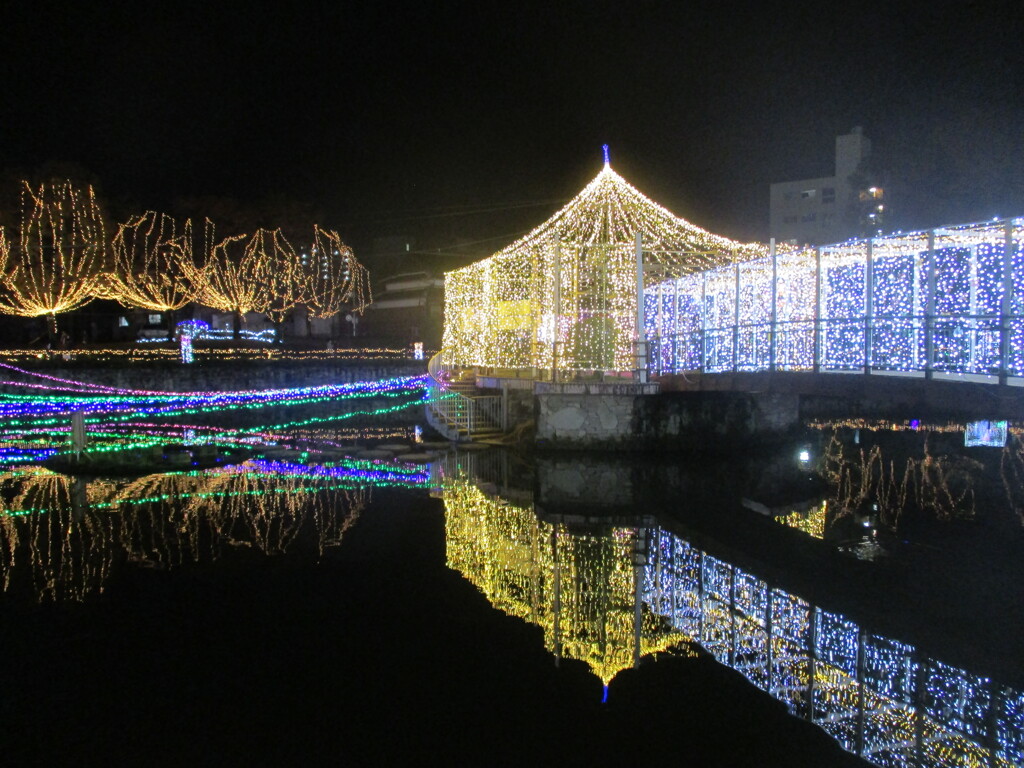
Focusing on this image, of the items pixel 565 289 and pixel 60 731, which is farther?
pixel 565 289

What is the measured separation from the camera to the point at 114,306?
43906mm

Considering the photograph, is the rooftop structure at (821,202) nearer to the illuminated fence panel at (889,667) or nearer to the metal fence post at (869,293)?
the metal fence post at (869,293)

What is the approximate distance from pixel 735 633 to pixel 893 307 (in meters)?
7.36

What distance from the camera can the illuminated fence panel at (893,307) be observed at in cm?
984

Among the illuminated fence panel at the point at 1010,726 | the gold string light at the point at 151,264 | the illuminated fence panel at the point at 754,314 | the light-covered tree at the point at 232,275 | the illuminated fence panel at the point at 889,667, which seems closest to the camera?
the illuminated fence panel at the point at 1010,726

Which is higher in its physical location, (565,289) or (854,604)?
(565,289)

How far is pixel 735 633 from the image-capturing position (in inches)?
276

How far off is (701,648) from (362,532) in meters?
5.55

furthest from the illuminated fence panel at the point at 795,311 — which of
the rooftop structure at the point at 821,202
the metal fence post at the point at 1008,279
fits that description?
the rooftop structure at the point at 821,202

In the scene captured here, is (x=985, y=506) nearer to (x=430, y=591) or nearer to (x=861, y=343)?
(x=861, y=343)

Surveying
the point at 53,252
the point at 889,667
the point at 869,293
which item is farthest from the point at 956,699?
the point at 53,252

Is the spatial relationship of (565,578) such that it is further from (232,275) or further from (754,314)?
(232,275)

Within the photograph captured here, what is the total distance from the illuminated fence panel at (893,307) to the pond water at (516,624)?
2474 mm

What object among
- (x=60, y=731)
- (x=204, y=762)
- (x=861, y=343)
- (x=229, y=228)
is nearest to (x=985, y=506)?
(x=861, y=343)
